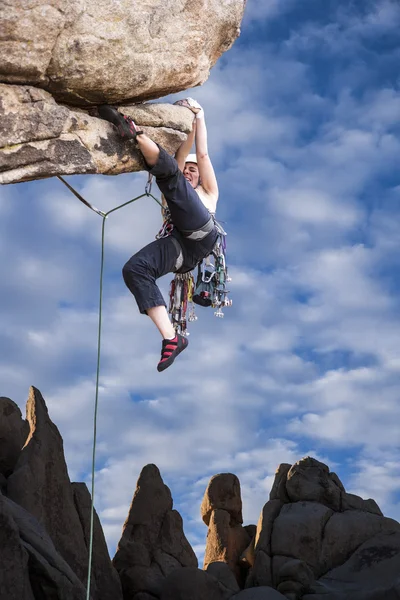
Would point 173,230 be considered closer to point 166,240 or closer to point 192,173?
point 166,240

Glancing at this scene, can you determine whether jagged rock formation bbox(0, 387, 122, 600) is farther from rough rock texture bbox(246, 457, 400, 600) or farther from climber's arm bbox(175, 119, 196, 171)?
climber's arm bbox(175, 119, 196, 171)

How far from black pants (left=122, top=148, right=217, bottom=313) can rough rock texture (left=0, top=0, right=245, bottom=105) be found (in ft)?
2.49

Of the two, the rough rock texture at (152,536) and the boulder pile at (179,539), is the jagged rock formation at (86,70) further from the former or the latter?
the rough rock texture at (152,536)

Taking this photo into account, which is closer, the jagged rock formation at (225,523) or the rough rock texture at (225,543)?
the rough rock texture at (225,543)

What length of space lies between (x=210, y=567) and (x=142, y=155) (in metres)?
13.2

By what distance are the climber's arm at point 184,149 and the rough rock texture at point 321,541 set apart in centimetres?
1121

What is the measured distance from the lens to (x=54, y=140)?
7.63m

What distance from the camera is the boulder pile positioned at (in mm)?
12164

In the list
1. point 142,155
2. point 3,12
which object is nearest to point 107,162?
point 142,155

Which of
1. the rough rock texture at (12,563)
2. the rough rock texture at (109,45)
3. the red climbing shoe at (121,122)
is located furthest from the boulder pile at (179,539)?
the rough rock texture at (109,45)

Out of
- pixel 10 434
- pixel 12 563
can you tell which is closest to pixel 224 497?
pixel 10 434

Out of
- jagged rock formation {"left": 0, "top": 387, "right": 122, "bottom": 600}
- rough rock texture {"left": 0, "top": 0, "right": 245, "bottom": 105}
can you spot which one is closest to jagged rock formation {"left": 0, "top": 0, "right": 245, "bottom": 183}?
rough rock texture {"left": 0, "top": 0, "right": 245, "bottom": 105}

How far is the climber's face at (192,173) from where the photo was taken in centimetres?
891

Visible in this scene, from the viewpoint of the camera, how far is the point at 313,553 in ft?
62.6
